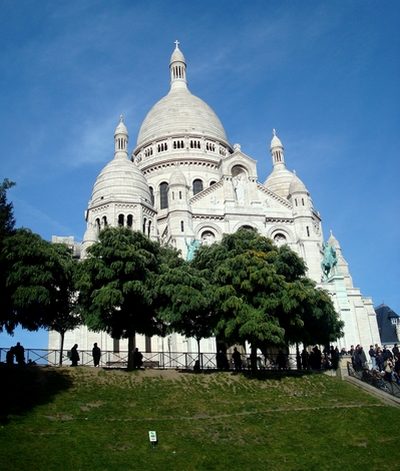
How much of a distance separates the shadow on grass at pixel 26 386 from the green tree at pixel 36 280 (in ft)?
11.9

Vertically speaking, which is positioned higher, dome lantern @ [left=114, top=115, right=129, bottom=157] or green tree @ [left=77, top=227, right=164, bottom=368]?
dome lantern @ [left=114, top=115, right=129, bottom=157]

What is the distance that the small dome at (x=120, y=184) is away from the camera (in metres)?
52.6

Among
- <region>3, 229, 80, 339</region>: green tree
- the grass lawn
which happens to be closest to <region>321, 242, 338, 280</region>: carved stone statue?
the grass lawn

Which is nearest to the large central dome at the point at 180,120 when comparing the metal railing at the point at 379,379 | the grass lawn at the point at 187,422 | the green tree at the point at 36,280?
the green tree at the point at 36,280

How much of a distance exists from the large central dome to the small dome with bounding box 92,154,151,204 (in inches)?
573

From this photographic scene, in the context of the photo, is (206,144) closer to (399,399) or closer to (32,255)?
(32,255)

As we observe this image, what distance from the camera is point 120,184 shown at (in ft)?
175

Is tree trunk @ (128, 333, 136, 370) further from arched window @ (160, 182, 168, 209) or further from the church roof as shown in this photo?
arched window @ (160, 182, 168, 209)

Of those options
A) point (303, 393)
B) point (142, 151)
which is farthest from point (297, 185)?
point (303, 393)

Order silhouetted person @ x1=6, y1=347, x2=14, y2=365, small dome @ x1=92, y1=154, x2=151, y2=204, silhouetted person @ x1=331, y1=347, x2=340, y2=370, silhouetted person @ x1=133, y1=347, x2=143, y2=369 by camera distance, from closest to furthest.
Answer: silhouetted person @ x1=6, y1=347, x2=14, y2=365 → silhouetted person @ x1=133, y1=347, x2=143, y2=369 → silhouetted person @ x1=331, y1=347, x2=340, y2=370 → small dome @ x1=92, y1=154, x2=151, y2=204

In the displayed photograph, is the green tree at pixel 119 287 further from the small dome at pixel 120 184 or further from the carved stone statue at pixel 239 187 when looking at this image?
the carved stone statue at pixel 239 187

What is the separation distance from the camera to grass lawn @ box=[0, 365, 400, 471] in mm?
17672

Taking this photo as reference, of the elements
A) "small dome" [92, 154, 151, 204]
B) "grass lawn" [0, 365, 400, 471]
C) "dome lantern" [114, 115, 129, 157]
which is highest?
"dome lantern" [114, 115, 129, 157]

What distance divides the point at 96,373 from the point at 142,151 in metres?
48.1
